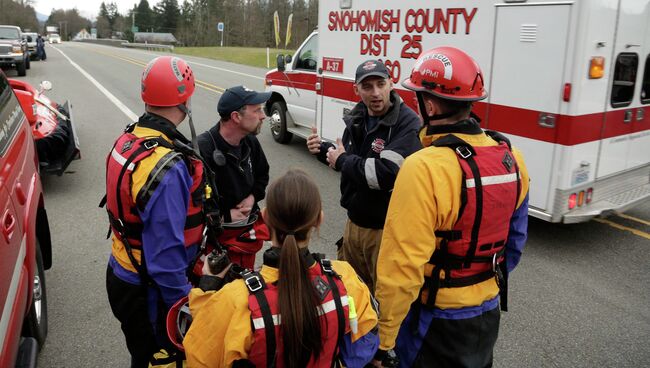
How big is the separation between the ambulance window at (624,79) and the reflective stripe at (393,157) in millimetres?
3250

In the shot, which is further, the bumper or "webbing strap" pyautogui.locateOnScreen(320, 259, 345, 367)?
the bumper

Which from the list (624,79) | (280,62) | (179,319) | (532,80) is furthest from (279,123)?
(179,319)

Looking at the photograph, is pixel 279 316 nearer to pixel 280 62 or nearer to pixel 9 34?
pixel 280 62

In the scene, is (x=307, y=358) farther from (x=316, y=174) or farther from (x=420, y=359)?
(x=316, y=174)

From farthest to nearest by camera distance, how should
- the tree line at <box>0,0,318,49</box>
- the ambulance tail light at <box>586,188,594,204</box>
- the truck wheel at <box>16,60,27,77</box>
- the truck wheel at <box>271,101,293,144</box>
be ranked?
the tree line at <box>0,0,318,49</box> < the truck wheel at <box>16,60,27,77</box> < the truck wheel at <box>271,101,293,144</box> < the ambulance tail light at <box>586,188,594,204</box>

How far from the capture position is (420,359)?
236 cm

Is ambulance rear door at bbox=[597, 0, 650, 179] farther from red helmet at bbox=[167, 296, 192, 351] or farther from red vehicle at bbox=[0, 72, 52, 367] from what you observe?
red vehicle at bbox=[0, 72, 52, 367]

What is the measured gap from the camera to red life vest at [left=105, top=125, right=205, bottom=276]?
232cm

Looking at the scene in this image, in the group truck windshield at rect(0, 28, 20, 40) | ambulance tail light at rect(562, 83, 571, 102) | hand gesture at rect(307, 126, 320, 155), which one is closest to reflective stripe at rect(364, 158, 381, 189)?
hand gesture at rect(307, 126, 320, 155)

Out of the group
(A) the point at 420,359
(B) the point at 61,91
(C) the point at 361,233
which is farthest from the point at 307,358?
(B) the point at 61,91

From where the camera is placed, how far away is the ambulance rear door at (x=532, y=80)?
491cm

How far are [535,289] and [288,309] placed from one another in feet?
12.0

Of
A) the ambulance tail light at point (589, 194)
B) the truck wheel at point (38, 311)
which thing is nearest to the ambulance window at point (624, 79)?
the ambulance tail light at point (589, 194)

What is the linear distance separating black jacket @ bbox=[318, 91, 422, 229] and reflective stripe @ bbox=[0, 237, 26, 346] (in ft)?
6.09
